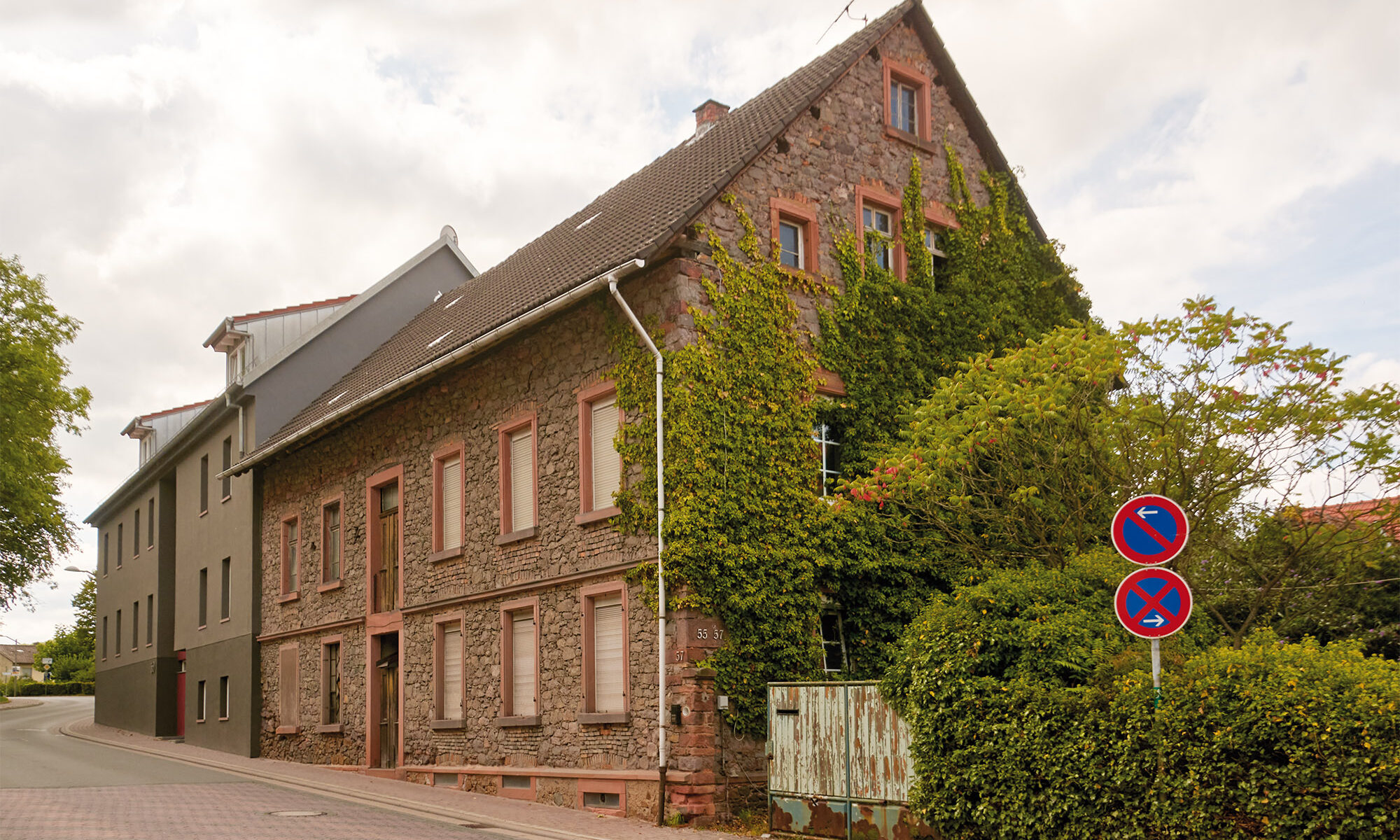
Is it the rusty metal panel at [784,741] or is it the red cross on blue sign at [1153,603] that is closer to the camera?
the red cross on blue sign at [1153,603]

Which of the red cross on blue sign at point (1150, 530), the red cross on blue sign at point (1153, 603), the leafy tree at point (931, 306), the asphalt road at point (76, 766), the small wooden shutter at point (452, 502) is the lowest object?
the asphalt road at point (76, 766)

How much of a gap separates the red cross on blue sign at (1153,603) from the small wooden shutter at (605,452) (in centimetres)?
786

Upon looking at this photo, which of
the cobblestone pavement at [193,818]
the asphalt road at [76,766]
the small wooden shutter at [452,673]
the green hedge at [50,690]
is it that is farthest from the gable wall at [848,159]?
the green hedge at [50,690]

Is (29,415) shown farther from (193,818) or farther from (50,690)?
(50,690)

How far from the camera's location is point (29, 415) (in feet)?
102

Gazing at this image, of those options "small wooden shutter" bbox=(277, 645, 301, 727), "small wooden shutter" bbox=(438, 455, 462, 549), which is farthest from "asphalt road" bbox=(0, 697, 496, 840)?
"small wooden shutter" bbox=(438, 455, 462, 549)

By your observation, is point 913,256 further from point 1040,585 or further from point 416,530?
point 416,530

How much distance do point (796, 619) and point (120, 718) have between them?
30381 mm

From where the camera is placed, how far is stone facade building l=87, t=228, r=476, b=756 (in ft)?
88.2

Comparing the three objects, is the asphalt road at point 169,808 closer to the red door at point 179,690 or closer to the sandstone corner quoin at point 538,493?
the sandstone corner quoin at point 538,493

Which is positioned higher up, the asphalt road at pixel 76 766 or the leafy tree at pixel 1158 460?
the leafy tree at pixel 1158 460

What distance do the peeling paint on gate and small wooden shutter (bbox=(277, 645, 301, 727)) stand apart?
14.2 meters

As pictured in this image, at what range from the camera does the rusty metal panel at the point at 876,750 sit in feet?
38.4

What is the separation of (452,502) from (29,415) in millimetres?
17017
